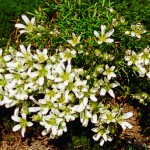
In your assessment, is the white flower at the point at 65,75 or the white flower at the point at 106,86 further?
the white flower at the point at 106,86

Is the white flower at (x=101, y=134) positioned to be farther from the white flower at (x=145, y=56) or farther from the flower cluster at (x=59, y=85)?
the white flower at (x=145, y=56)

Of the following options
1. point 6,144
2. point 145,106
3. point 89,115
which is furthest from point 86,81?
point 6,144

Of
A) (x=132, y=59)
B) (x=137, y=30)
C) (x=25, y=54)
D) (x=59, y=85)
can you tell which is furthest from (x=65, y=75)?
(x=137, y=30)

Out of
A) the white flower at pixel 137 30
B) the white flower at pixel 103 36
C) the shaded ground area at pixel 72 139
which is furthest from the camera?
the shaded ground area at pixel 72 139

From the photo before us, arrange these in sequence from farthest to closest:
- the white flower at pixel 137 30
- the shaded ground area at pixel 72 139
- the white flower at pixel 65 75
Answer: the shaded ground area at pixel 72 139
the white flower at pixel 137 30
the white flower at pixel 65 75

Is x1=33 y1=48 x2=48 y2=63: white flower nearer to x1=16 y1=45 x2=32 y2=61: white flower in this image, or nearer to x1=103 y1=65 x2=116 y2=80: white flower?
x1=16 y1=45 x2=32 y2=61: white flower

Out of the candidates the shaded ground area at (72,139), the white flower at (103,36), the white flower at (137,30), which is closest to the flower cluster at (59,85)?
the white flower at (103,36)

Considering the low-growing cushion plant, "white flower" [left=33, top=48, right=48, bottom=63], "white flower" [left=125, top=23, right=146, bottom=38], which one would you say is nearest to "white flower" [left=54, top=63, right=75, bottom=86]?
the low-growing cushion plant

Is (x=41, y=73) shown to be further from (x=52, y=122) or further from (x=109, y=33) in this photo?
(x=109, y=33)
